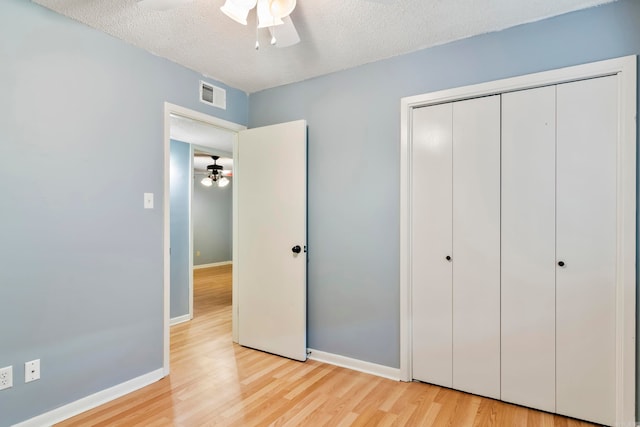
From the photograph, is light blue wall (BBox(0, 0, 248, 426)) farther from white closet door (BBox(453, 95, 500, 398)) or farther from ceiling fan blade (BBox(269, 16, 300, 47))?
white closet door (BBox(453, 95, 500, 398))

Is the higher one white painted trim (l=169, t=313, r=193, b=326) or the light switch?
the light switch

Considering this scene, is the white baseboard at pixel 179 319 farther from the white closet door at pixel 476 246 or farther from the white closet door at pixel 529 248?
the white closet door at pixel 529 248

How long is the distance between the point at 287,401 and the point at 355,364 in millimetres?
699

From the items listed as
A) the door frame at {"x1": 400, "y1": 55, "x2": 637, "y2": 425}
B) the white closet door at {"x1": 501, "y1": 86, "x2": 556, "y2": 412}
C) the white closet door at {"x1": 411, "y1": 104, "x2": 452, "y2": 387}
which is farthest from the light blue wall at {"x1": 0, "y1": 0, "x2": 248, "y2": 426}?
the door frame at {"x1": 400, "y1": 55, "x2": 637, "y2": 425}

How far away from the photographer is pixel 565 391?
204 cm

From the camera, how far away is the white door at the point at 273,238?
291 cm

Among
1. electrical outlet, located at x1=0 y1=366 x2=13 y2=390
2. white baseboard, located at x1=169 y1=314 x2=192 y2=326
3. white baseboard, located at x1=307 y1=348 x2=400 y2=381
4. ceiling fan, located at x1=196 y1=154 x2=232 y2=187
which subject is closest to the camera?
electrical outlet, located at x1=0 y1=366 x2=13 y2=390

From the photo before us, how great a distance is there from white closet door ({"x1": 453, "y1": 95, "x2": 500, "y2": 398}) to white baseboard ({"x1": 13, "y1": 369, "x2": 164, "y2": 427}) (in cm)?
216

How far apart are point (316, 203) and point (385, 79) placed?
44.3 inches

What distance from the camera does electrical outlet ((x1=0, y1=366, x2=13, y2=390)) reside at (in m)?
1.83

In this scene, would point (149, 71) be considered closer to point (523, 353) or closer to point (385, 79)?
point (385, 79)

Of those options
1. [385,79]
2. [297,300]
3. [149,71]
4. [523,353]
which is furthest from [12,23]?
[523,353]

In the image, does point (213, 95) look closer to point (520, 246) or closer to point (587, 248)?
point (520, 246)

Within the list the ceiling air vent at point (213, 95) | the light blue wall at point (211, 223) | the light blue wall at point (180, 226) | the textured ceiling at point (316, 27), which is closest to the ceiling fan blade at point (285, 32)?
the textured ceiling at point (316, 27)
